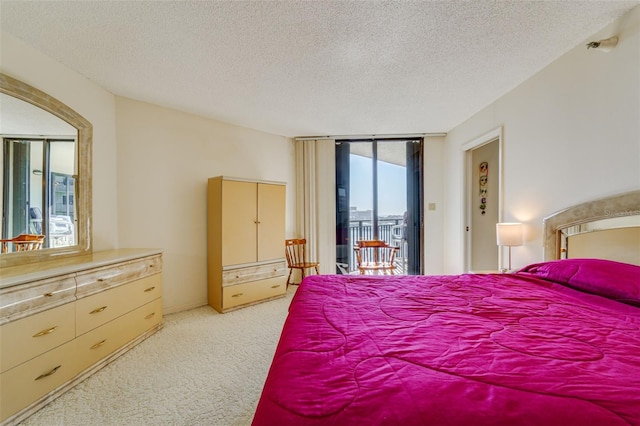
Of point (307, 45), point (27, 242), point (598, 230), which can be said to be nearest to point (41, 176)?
point (27, 242)

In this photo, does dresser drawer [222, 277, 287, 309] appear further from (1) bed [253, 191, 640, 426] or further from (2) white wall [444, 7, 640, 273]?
(2) white wall [444, 7, 640, 273]

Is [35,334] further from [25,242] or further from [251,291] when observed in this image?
[251,291]

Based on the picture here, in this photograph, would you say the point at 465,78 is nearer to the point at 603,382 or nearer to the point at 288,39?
the point at 288,39

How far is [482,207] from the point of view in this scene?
3.96m

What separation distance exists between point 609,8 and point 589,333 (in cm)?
206

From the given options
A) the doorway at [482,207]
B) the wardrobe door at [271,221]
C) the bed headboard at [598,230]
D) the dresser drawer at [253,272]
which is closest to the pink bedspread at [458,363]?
the bed headboard at [598,230]

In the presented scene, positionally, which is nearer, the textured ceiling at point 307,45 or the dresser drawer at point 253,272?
the textured ceiling at point 307,45

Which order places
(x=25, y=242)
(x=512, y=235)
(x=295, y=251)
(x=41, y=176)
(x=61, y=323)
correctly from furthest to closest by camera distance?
(x=295, y=251) → (x=512, y=235) → (x=41, y=176) → (x=25, y=242) → (x=61, y=323)

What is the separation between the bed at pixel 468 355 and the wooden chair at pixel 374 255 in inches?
88.3

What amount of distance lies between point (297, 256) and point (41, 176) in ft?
10.1

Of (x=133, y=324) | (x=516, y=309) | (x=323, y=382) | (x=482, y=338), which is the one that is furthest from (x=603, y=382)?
(x=133, y=324)

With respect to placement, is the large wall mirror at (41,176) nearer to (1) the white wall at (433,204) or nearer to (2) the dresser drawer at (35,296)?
(2) the dresser drawer at (35,296)

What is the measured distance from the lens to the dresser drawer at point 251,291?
3096 millimetres

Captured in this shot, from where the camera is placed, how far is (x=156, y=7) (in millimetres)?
1637
